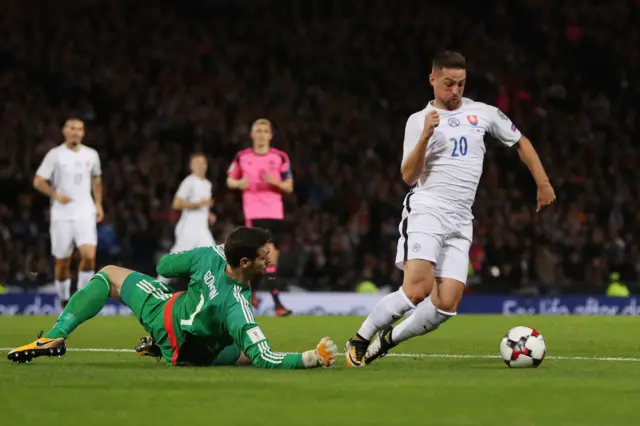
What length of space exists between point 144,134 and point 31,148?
211cm

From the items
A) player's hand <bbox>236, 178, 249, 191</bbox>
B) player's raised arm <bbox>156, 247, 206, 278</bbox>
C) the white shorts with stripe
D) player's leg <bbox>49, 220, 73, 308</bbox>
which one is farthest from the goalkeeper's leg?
player's leg <bbox>49, 220, 73, 308</bbox>

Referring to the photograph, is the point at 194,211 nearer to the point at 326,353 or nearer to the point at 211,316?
the point at 211,316

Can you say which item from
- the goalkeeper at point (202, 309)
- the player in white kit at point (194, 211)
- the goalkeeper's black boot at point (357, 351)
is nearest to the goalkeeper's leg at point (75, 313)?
the goalkeeper at point (202, 309)

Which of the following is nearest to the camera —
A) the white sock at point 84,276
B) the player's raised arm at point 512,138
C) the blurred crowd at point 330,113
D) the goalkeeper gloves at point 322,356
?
the goalkeeper gloves at point 322,356

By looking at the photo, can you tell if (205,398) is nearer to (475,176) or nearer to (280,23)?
(475,176)

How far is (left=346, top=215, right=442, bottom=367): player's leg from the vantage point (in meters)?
8.38

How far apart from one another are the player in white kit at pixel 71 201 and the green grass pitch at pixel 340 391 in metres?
5.10

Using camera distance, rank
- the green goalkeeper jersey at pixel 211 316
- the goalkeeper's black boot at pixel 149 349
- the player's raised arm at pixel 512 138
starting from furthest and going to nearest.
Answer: the player's raised arm at pixel 512 138, the goalkeeper's black boot at pixel 149 349, the green goalkeeper jersey at pixel 211 316

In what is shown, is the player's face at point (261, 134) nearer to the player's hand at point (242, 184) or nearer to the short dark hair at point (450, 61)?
the player's hand at point (242, 184)

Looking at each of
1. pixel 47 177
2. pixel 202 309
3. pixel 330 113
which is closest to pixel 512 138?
pixel 202 309

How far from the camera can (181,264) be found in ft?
26.4

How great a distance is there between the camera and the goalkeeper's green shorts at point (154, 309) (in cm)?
806

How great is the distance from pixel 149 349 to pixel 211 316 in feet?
3.11

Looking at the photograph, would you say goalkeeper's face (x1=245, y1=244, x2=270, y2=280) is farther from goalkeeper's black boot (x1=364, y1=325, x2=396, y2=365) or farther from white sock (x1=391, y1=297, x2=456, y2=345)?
white sock (x1=391, y1=297, x2=456, y2=345)
